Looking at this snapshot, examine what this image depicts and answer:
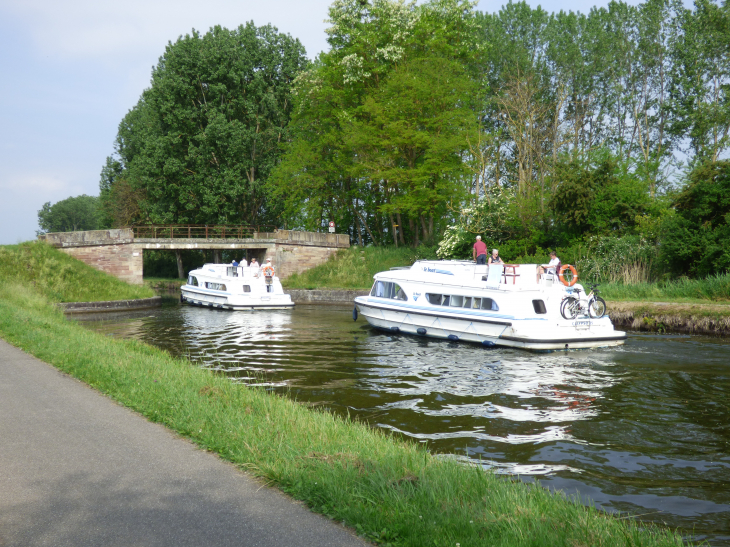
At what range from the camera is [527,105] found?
3544cm

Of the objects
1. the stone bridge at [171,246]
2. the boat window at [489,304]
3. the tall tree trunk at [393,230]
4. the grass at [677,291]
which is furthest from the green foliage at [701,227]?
the stone bridge at [171,246]

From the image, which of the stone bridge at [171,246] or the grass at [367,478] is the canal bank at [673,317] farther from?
the stone bridge at [171,246]

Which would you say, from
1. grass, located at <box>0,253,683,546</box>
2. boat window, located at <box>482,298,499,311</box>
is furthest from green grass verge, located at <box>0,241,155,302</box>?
grass, located at <box>0,253,683,546</box>

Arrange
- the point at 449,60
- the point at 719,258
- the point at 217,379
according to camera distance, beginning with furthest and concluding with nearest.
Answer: the point at 449,60 < the point at 719,258 < the point at 217,379

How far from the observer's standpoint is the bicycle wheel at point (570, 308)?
17.8 metres

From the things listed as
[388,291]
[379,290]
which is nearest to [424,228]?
[379,290]

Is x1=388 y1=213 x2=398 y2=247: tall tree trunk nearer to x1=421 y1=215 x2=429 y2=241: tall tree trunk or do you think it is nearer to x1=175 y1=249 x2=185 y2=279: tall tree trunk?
x1=421 y1=215 x2=429 y2=241: tall tree trunk

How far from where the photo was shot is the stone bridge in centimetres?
3828

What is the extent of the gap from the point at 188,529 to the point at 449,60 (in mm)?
38979

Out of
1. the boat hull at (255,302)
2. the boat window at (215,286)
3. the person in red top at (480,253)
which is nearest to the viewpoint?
the person in red top at (480,253)

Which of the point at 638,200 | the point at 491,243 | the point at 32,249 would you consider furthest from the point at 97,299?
the point at 638,200

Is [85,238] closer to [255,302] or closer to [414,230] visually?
[255,302]

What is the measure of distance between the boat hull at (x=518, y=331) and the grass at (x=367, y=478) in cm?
1060

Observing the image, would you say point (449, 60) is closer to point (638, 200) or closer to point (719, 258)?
point (638, 200)
